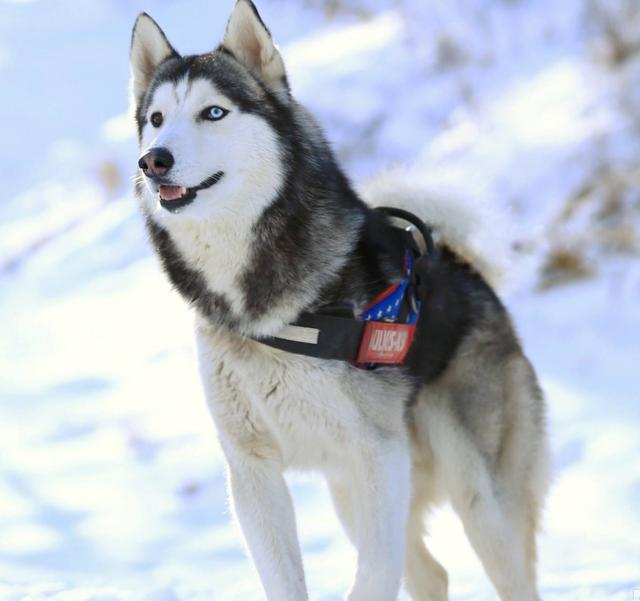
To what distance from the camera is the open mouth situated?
9.10 ft

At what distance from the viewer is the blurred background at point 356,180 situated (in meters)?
5.64

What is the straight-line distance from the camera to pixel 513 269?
3.86 metres

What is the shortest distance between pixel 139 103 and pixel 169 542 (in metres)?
3.75

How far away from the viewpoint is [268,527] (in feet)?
9.78

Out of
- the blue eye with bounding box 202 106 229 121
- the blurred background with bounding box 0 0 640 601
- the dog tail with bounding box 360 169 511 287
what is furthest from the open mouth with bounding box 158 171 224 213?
the dog tail with bounding box 360 169 511 287

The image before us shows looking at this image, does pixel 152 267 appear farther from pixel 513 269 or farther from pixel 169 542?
pixel 513 269

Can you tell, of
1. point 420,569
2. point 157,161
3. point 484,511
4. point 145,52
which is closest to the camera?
point 157,161

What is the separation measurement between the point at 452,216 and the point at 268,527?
4.31 ft

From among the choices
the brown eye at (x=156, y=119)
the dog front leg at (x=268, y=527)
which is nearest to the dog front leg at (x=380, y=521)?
the dog front leg at (x=268, y=527)

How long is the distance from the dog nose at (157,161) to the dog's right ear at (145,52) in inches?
23.4

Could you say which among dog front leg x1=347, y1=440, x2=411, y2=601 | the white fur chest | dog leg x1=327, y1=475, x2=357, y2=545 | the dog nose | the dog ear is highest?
the dog ear

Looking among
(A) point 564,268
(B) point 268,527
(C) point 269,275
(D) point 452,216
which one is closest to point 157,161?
(C) point 269,275

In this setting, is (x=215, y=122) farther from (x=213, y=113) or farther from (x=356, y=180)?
(x=356, y=180)

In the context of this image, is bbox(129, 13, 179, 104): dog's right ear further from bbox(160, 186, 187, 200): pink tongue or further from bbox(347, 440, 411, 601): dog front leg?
bbox(347, 440, 411, 601): dog front leg
